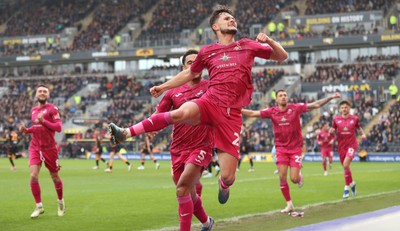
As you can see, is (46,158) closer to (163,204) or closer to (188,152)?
(163,204)

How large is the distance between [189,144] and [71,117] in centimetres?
5692

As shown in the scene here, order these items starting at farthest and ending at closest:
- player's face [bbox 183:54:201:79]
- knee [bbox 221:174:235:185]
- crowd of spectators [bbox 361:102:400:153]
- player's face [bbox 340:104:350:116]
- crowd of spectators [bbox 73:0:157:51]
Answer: crowd of spectators [bbox 73:0:157:51]
crowd of spectators [bbox 361:102:400:153]
player's face [bbox 340:104:350:116]
player's face [bbox 183:54:201:79]
knee [bbox 221:174:235:185]

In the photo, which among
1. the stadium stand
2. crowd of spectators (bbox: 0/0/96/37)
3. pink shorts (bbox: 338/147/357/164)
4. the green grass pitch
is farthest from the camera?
crowd of spectators (bbox: 0/0/96/37)

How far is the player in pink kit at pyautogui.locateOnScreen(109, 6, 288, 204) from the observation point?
853cm

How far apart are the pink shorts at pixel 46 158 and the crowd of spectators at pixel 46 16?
65.6 meters

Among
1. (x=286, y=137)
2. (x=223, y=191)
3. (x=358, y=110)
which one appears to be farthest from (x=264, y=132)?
(x=223, y=191)

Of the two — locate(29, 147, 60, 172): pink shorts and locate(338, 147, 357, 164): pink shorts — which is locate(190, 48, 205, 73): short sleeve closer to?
locate(29, 147, 60, 172): pink shorts

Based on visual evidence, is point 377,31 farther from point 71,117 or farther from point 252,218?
point 252,218

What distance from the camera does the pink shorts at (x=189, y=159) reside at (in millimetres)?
9203

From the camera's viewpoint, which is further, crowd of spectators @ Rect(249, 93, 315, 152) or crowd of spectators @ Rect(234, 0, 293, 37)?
crowd of spectators @ Rect(234, 0, 293, 37)

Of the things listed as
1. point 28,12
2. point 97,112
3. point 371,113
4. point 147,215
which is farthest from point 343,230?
point 28,12

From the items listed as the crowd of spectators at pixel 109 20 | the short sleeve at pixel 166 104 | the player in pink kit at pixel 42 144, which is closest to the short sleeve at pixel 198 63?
the short sleeve at pixel 166 104

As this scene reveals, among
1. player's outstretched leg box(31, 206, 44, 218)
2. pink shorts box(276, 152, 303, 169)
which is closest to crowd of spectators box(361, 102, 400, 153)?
pink shorts box(276, 152, 303, 169)

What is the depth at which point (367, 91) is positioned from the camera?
54656 mm
